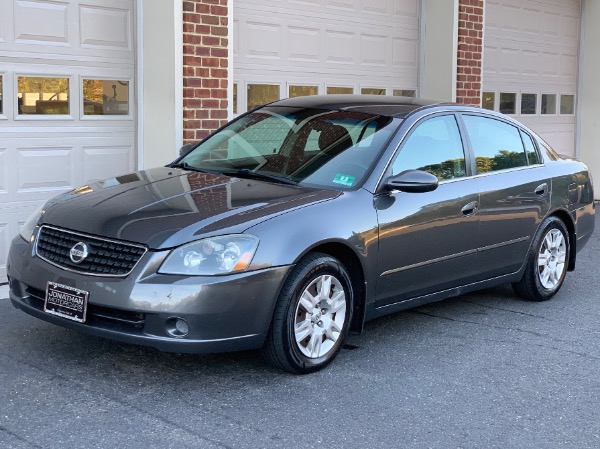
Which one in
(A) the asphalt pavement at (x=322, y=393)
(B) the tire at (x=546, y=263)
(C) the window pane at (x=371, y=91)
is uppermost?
(C) the window pane at (x=371, y=91)

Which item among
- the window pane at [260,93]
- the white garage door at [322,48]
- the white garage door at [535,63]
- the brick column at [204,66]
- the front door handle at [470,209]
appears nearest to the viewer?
the front door handle at [470,209]

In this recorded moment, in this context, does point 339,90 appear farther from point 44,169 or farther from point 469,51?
point 44,169

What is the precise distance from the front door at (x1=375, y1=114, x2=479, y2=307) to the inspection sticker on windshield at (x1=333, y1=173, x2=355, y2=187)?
7.7 inches

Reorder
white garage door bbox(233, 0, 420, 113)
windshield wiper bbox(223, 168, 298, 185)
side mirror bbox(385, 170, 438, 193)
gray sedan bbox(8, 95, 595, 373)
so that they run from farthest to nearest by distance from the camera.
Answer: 1. white garage door bbox(233, 0, 420, 113)
2. windshield wiper bbox(223, 168, 298, 185)
3. side mirror bbox(385, 170, 438, 193)
4. gray sedan bbox(8, 95, 595, 373)

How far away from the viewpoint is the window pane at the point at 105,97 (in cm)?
817

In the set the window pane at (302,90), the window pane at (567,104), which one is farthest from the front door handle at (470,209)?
the window pane at (567,104)

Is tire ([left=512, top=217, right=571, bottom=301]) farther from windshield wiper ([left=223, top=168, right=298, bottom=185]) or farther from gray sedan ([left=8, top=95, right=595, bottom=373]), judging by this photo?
windshield wiper ([left=223, top=168, right=298, bottom=185])

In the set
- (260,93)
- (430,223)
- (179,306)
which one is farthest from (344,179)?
(260,93)

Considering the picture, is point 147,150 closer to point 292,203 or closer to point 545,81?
→ point 292,203

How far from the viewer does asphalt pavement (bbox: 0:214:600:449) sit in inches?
175

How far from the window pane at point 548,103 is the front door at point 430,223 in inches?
309

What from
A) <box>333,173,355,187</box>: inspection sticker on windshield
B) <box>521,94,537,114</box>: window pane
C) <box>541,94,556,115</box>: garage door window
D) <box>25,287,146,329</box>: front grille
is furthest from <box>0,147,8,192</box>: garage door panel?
<box>541,94,556,115</box>: garage door window

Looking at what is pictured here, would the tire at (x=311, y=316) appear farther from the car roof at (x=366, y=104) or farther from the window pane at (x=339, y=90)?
the window pane at (x=339, y=90)

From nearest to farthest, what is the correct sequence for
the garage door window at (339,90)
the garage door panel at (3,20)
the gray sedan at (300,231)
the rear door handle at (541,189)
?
the gray sedan at (300,231)
the rear door handle at (541,189)
the garage door panel at (3,20)
the garage door window at (339,90)
